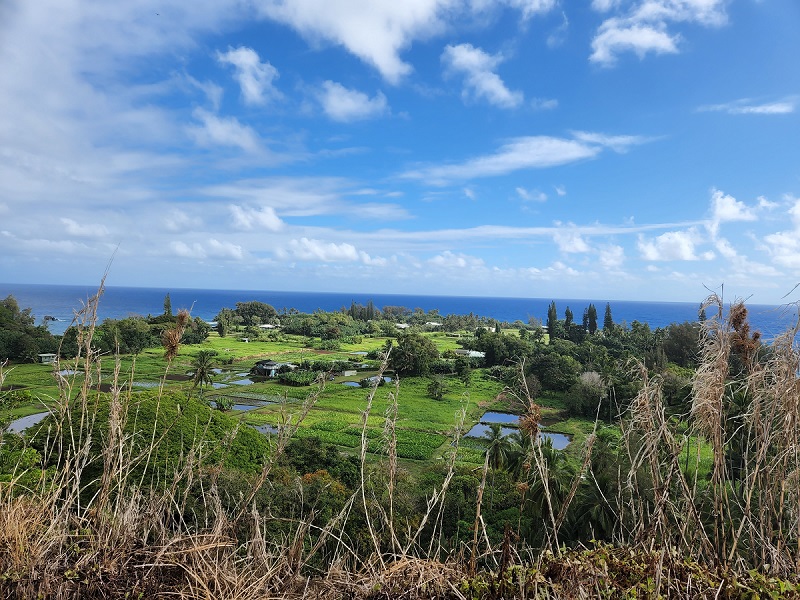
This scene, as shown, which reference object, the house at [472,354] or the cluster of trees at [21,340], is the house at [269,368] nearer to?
the cluster of trees at [21,340]

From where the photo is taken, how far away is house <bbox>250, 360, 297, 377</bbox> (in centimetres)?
4066

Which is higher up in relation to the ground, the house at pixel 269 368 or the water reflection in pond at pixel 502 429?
the house at pixel 269 368

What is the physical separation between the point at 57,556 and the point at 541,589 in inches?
66.4

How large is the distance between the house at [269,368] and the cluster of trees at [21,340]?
14451mm

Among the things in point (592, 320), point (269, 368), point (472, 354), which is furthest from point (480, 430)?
point (592, 320)

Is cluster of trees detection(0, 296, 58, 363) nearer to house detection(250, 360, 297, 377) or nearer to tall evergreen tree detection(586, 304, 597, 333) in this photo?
house detection(250, 360, 297, 377)

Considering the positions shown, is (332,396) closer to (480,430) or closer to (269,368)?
(269,368)

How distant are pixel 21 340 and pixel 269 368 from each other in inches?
747

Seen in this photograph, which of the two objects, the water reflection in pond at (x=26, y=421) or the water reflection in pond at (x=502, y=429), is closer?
the water reflection in pond at (x=26, y=421)

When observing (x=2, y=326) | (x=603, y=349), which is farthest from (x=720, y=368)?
(x=2, y=326)

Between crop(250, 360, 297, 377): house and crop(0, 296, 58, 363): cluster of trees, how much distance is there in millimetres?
14451

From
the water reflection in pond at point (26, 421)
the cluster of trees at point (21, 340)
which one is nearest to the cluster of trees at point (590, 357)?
the water reflection in pond at point (26, 421)

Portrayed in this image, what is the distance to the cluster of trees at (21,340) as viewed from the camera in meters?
38.0

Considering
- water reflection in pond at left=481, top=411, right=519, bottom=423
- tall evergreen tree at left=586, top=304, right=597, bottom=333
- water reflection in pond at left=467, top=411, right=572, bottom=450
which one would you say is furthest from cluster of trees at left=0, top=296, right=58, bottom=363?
tall evergreen tree at left=586, top=304, right=597, bottom=333
